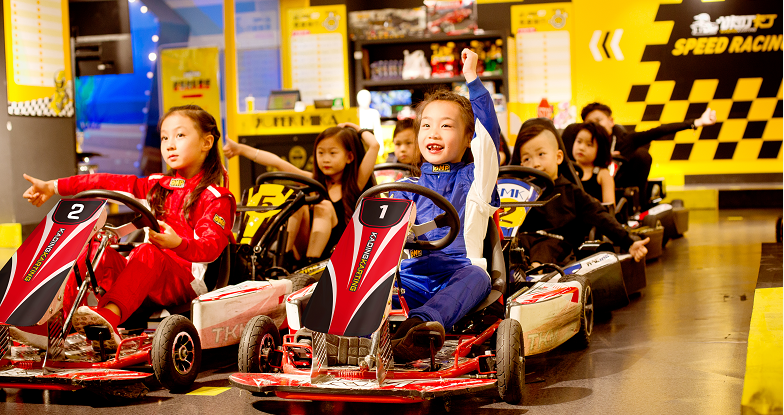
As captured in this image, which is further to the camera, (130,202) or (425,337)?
(130,202)

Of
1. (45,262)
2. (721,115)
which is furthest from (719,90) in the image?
(45,262)

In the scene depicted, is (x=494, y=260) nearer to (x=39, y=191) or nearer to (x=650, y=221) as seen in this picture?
(x=39, y=191)

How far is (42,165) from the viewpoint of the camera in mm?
5684

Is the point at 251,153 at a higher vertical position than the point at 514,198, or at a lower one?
higher

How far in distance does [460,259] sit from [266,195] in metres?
1.35

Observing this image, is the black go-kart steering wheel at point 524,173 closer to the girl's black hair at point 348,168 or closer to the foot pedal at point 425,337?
the girl's black hair at point 348,168

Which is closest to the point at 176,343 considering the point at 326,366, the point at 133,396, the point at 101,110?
the point at 133,396

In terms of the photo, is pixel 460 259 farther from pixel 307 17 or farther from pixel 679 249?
pixel 307 17

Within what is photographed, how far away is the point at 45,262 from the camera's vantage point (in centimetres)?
202

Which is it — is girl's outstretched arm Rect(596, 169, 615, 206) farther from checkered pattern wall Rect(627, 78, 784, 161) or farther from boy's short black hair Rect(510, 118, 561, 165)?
Result: checkered pattern wall Rect(627, 78, 784, 161)

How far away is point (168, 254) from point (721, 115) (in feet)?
26.4

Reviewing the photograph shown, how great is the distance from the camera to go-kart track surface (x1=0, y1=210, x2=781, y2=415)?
1966 millimetres

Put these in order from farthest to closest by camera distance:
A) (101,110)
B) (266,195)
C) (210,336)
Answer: (101,110) < (266,195) < (210,336)

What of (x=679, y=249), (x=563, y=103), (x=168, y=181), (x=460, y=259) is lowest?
(x=679, y=249)
